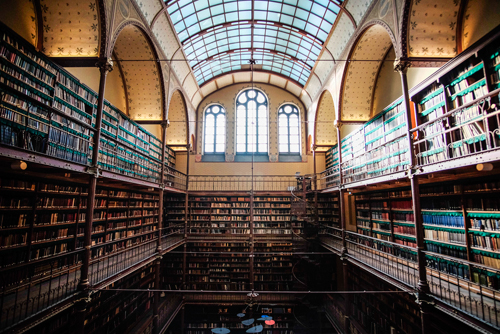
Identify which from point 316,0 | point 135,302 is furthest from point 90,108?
point 316,0

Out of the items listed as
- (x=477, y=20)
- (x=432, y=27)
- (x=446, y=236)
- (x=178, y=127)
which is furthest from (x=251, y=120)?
(x=446, y=236)

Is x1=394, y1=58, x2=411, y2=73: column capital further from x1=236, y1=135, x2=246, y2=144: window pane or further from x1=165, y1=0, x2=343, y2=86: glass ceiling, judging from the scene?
x1=236, y1=135, x2=246, y2=144: window pane

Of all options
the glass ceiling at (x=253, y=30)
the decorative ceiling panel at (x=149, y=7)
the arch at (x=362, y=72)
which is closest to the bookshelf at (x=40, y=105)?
the decorative ceiling panel at (x=149, y=7)

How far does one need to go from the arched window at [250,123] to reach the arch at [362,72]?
5.59m

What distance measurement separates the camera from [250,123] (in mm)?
14102

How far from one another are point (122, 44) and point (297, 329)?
10.5 m

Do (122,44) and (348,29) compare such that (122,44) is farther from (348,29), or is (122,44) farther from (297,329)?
(297,329)

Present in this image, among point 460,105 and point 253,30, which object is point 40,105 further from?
point 253,30

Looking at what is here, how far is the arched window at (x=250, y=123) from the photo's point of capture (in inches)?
554

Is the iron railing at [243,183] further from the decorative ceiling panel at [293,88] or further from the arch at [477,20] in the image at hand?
A: the arch at [477,20]

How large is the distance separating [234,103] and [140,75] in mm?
6189

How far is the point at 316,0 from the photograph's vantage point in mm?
8547

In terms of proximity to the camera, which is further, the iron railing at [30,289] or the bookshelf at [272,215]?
the bookshelf at [272,215]

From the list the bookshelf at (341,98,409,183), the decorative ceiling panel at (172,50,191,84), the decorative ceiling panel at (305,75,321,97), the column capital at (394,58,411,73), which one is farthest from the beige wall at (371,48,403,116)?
the decorative ceiling panel at (172,50,191,84)
